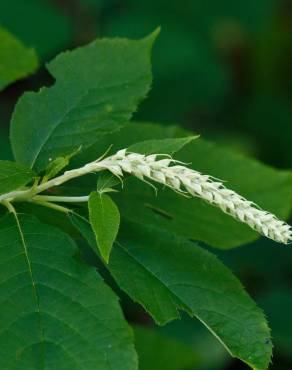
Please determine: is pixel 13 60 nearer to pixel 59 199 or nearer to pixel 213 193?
pixel 59 199

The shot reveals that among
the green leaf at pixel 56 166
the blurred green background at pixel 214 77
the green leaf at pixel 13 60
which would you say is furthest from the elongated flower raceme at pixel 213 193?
the blurred green background at pixel 214 77

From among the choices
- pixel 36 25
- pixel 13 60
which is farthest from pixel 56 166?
pixel 36 25

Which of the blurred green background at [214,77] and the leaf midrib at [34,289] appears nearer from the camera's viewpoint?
the leaf midrib at [34,289]

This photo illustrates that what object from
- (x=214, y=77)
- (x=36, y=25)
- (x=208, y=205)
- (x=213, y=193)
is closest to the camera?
(x=213, y=193)

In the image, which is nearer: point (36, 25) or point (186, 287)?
point (186, 287)

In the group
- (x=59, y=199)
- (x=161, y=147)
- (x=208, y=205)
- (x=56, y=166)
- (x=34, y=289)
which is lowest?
(x=208, y=205)

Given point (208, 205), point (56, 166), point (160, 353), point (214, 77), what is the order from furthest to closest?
1. point (214, 77)
2. point (160, 353)
3. point (208, 205)
4. point (56, 166)

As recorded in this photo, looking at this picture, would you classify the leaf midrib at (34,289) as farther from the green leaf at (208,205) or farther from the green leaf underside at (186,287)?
the green leaf at (208,205)

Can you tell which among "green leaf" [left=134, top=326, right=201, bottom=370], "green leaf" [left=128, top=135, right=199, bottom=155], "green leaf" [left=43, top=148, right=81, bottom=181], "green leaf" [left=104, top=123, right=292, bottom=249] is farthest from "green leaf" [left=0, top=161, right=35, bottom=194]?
"green leaf" [left=134, top=326, right=201, bottom=370]
